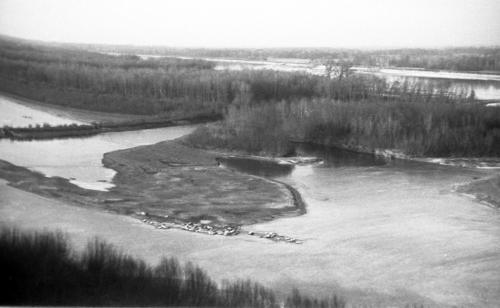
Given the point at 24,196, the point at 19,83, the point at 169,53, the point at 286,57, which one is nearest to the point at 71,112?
the point at 19,83

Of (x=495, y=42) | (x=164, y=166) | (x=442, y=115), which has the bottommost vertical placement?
(x=164, y=166)

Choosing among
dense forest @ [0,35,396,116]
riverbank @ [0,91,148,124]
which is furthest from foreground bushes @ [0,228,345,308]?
dense forest @ [0,35,396,116]

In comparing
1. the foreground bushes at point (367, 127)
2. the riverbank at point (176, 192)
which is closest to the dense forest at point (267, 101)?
the foreground bushes at point (367, 127)

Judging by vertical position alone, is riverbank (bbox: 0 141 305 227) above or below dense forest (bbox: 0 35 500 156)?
below

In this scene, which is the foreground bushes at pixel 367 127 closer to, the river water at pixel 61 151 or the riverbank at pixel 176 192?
the riverbank at pixel 176 192

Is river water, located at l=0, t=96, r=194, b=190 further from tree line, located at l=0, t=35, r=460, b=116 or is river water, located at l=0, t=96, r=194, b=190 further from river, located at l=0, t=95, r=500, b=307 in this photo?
tree line, located at l=0, t=35, r=460, b=116

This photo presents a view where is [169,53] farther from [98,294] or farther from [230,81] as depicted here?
[98,294]

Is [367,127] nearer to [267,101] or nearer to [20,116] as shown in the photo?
[267,101]
